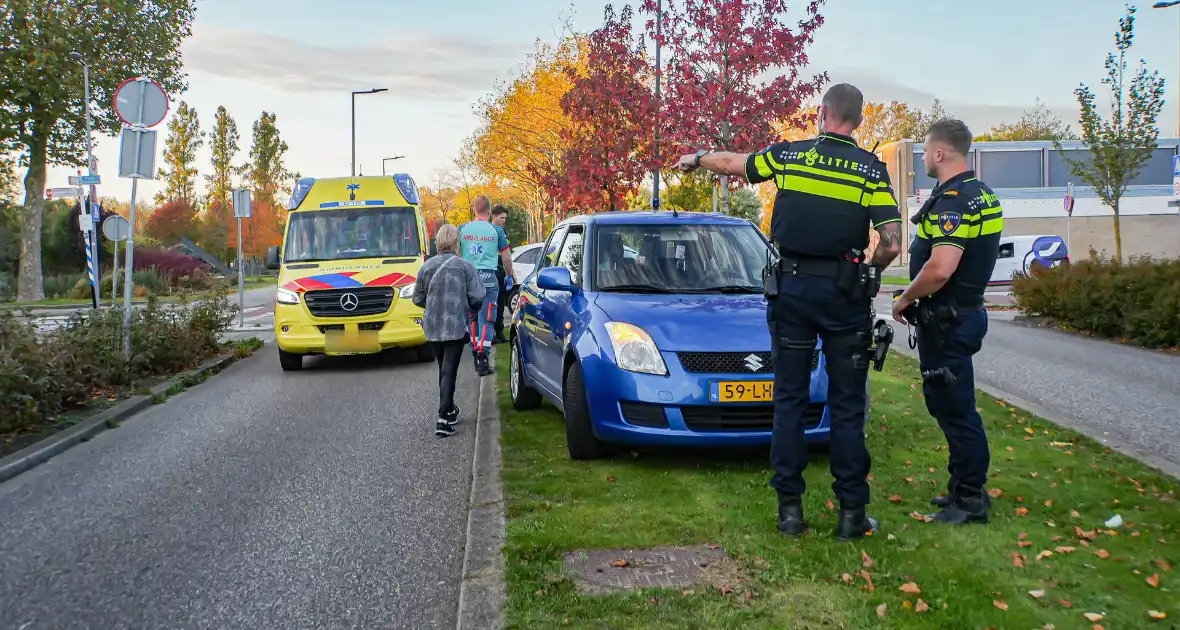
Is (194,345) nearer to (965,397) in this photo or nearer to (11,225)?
(965,397)

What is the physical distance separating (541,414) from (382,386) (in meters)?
3.27

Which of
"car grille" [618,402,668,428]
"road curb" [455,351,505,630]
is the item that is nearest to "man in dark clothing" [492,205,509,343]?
"road curb" [455,351,505,630]

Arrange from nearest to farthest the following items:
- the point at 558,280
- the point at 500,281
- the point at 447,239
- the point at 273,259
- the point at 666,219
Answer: the point at 558,280
the point at 666,219
the point at 447,239
the point at 273,259
the point at 500,281

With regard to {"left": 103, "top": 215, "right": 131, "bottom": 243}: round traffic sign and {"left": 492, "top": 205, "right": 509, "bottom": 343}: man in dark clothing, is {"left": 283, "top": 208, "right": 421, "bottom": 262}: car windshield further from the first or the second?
{"left": 103, "top": 215, "right": 131, "bottom": 243}: round traffic sign

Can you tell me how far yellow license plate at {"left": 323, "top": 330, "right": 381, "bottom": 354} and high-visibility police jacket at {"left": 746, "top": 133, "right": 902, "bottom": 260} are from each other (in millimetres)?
8640

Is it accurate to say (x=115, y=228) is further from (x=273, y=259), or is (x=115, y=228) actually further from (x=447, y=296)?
(x=447, y=296)

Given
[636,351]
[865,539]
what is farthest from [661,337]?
[865,539]

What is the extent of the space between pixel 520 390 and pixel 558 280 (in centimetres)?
191

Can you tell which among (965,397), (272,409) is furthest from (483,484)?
(272,409)

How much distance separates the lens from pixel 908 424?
25.0 ft

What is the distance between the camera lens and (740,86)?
726 inches

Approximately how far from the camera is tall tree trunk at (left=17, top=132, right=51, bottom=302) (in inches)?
1470

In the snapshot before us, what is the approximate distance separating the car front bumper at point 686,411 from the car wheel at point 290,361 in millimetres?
7556

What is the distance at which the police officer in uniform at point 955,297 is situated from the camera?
187 inches
